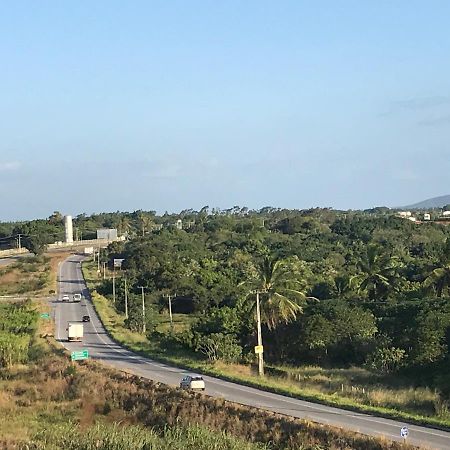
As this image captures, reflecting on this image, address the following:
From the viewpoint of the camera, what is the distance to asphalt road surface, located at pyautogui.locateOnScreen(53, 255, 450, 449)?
92.5ft

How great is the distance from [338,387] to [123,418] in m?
14.0

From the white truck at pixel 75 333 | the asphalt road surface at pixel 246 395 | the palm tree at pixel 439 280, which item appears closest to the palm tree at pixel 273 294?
the asphalt road surface at pixel 246 395

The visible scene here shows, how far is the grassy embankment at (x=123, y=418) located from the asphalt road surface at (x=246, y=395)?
207 centimetres

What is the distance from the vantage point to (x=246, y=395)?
122ft

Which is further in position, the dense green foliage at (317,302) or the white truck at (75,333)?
the white truck at (75,333)

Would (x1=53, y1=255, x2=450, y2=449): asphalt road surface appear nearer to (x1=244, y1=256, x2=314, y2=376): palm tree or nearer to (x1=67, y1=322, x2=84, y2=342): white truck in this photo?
(x1=67, y1=322, x2=84, y2=342): white truck

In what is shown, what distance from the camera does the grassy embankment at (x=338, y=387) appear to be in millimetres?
34125

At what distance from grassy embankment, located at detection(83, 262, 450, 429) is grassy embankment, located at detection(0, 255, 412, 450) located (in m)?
5.62

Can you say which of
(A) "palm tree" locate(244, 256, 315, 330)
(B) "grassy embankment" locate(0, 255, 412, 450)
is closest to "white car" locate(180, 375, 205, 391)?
(B) "grassy embankment" locate(0, 255, 412, 450)

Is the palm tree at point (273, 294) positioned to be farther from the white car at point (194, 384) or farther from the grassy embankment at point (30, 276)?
the grassy embankment at point (30, 276)

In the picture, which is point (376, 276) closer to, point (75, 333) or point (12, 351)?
point (75, 333)

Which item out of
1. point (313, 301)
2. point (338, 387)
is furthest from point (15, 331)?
point (338, 387)

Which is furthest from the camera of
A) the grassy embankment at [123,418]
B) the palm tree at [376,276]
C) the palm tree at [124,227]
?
the palm tree at [124,227]

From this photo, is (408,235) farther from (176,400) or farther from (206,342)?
(176,400)
